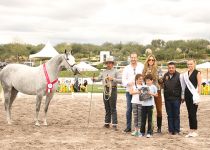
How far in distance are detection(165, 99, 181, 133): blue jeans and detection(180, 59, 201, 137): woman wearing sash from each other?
0.94 feet

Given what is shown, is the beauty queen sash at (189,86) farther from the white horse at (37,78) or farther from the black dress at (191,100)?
the white horse at (37,78)

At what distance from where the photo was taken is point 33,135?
8.21 m

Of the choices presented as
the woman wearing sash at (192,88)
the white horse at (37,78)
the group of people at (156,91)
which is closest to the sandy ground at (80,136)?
the group of people at (156,91)

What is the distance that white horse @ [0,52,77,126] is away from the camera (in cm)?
971

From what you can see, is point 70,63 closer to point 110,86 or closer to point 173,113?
point 110,86

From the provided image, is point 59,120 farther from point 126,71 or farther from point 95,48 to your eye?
point 95,48

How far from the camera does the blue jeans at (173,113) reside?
841 cm

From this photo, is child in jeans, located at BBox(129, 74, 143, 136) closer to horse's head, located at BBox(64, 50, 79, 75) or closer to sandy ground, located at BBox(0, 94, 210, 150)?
sandy ground, located at BBox(0, 94, 210, 150)

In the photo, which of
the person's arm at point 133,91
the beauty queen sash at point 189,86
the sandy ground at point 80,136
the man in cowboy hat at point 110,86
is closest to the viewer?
the sandy ground at point 80,136

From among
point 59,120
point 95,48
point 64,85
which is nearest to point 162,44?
point 95,48

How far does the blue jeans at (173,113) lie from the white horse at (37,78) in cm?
259

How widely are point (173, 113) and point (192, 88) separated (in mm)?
822

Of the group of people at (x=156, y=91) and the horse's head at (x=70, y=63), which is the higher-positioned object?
the horse's head at (x=70, y=63)

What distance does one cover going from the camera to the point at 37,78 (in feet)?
32.2
